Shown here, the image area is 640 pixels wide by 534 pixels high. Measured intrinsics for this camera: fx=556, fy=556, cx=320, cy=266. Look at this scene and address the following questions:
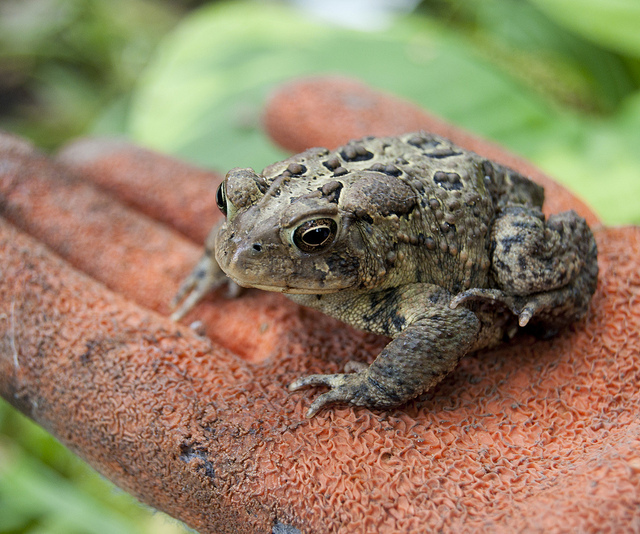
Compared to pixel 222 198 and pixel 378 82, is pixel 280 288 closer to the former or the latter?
pixel 222 198

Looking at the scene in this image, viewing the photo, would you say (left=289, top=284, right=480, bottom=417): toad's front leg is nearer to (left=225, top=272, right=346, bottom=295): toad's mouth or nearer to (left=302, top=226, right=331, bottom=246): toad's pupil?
(left=225, top=272, right=346, bottom=295): toad's mouth

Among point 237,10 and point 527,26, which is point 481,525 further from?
point 237,10

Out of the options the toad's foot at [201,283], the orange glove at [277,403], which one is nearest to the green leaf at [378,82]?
the orange glove at [277,403]

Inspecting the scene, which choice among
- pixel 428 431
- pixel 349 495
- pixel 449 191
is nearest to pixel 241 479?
pixel 349 495

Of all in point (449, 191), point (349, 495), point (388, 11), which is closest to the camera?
point (349, 495)

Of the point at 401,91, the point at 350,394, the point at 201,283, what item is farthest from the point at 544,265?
the point at 401,91

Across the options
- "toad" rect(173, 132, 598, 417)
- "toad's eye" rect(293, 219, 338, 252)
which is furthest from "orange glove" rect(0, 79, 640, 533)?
"toad's eye" rect(293, 219, 338, 252)
